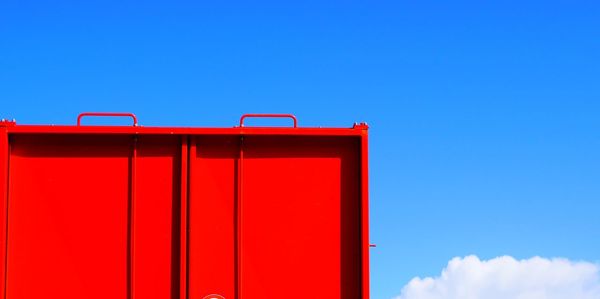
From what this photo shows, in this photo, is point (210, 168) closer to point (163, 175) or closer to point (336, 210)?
point (163, 175)

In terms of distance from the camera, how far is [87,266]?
885 centimetres

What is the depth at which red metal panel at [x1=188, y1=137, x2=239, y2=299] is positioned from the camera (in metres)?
8.93

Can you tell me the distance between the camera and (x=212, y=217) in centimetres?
901

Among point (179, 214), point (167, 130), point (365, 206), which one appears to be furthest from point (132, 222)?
point (365, 206)

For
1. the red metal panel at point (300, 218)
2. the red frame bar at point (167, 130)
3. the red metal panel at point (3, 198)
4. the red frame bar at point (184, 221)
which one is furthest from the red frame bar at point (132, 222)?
the red metal panel at point (3, 198)

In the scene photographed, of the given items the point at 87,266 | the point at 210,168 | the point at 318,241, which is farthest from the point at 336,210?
the point at 87,266

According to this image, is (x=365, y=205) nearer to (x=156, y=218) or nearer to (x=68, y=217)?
(x=156, y=218)

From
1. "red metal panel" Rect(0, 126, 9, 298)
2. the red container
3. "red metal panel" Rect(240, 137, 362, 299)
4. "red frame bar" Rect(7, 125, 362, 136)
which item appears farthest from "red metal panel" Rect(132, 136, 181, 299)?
"red metal panel" Rect(0, 126, 9, 298)

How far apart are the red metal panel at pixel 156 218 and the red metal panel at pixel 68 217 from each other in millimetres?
125

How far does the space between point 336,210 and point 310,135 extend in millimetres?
739

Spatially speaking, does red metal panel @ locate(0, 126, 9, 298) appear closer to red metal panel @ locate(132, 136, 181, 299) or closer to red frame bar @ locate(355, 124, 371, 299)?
red metal panel @ locate(132, 136, 181, 299)

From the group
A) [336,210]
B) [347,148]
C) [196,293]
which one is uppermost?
[347,148]

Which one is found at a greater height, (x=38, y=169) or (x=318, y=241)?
(x=38, y=169)

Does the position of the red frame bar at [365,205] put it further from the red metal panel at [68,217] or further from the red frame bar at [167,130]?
the red metal panel at [68,217]
